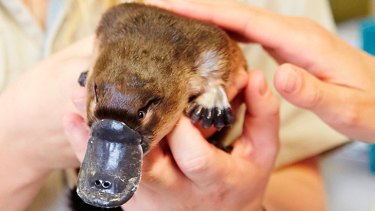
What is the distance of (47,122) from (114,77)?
25 centimetres

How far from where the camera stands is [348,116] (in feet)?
2.62

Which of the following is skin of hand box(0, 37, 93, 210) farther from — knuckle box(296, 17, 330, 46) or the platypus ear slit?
knuckle box(296, 17, 330, 46)

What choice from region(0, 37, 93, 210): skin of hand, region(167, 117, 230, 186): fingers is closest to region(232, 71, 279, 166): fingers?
region(167, 117, 230, 186): fingers

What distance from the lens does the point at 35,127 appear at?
82cm

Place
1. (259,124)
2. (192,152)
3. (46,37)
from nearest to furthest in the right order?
(192,152) < (259,124) < (46,37)

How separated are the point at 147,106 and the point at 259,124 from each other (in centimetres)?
23

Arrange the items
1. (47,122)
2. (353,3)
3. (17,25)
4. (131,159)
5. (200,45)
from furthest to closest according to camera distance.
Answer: (353,3) → (17,25) → (47,122) → (200,45) → (131,159)

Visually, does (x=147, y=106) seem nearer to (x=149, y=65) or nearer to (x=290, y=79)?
(x=149, y=65)

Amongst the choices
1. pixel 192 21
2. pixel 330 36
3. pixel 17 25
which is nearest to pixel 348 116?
pixel 330 36

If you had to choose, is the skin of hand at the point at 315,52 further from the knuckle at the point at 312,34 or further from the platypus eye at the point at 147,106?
the platypus eye at the point at 147,106

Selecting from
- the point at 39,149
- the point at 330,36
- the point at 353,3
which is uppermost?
the point at 330,36

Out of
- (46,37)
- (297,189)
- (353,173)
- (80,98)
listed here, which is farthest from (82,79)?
(353,173)

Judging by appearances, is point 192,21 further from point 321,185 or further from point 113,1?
point 321,185

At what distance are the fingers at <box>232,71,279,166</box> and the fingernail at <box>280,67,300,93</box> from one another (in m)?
0.05
